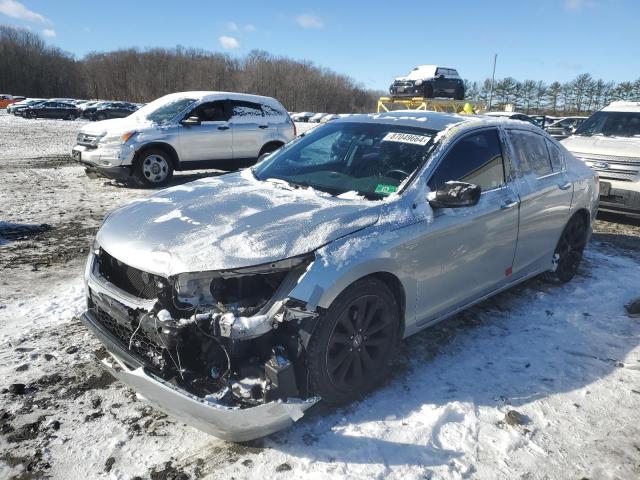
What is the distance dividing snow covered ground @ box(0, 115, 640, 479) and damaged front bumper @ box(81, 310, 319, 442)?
0.24 metres

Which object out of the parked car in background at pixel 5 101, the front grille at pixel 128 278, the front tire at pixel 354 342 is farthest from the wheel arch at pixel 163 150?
the parked car in background at pixel 5 101

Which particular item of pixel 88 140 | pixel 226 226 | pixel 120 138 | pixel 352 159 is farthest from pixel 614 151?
pixel 88 140

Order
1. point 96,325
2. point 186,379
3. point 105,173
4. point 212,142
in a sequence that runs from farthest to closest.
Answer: point 212,142
point 105,173
point 96,325
point 186,379

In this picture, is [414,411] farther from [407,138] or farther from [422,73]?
[422,73]

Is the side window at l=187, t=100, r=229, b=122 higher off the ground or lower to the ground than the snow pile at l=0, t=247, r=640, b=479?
higher

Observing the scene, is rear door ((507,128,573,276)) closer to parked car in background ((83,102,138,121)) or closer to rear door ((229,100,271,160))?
rear door ((229,100,271,160))

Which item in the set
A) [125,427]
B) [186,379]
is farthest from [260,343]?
[125,427]

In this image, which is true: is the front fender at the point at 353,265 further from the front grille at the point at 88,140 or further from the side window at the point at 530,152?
the front grille at the point at 88,140

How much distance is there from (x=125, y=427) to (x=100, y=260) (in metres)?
1.06

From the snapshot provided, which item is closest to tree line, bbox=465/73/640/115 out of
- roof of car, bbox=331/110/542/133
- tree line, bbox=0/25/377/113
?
tree line, bbox=0/25/377/113

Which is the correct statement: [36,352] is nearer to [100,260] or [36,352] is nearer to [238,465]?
[100,260]

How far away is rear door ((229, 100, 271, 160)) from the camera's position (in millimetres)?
10453

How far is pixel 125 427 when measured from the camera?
277 centimetres

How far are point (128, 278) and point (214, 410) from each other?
1067 mm
